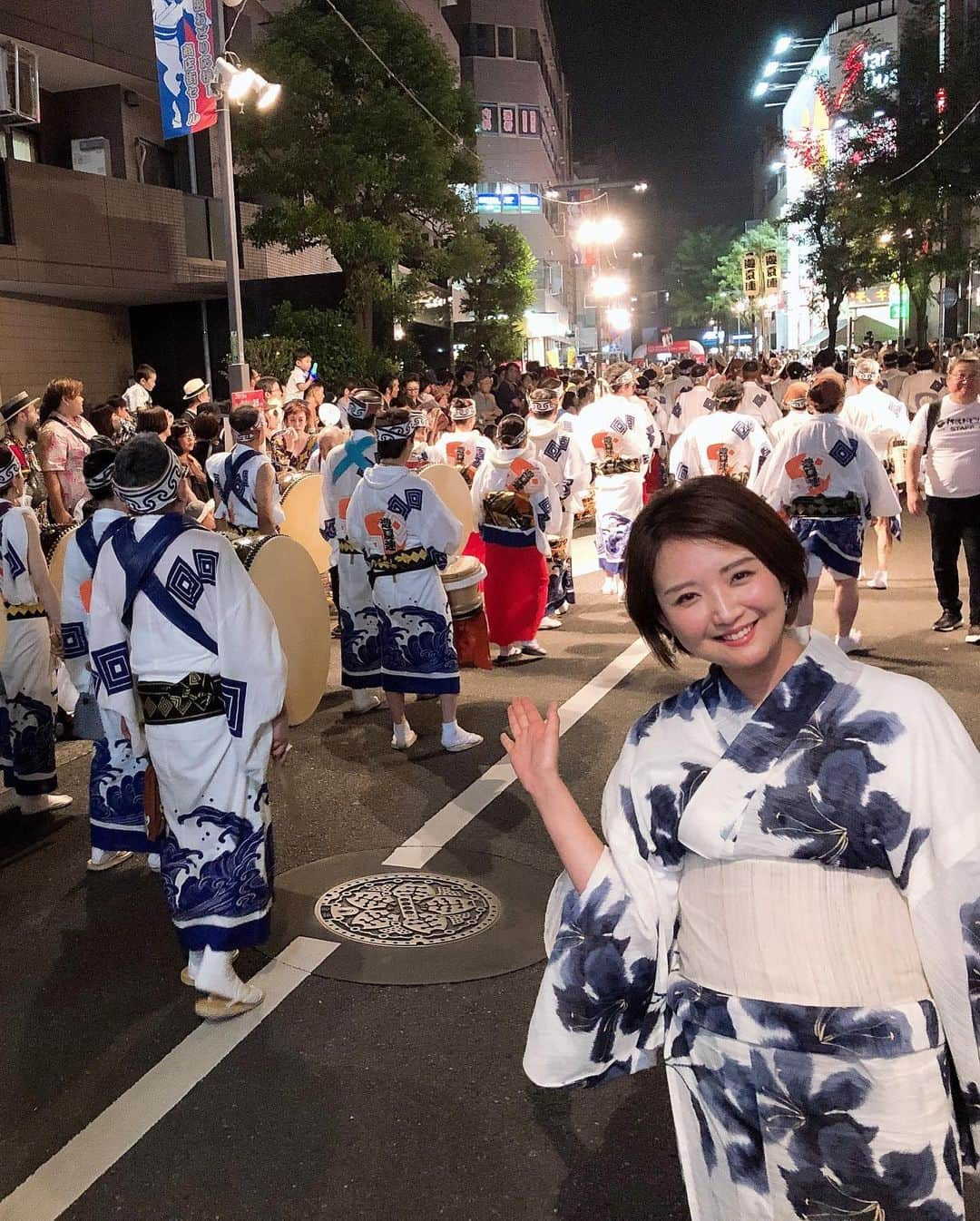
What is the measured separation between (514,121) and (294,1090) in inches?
2152

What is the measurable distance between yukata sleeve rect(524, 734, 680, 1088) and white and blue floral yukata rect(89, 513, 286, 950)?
2089 millimetres

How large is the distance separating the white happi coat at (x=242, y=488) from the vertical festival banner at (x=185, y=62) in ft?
20.0

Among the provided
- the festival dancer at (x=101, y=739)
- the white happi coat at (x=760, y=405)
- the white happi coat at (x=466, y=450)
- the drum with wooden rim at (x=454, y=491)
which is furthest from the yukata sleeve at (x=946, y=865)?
the white happi coat at (x=760, y=405)

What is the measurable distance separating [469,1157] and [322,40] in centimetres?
2052

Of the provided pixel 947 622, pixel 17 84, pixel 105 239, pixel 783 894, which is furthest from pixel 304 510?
pixel 105 239

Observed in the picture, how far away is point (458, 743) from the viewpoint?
6.82 metres

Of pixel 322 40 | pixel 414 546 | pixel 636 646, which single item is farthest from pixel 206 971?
pixel 322 40

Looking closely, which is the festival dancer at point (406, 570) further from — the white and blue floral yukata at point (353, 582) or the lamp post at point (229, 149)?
the lamp post at point (229, 149)

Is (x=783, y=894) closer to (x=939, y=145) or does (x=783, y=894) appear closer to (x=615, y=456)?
(x=615, y=456)

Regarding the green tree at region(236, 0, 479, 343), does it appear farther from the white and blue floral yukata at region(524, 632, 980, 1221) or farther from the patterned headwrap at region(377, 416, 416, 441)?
the white and blue floral yukata at region(524, 632, 980, 1221)

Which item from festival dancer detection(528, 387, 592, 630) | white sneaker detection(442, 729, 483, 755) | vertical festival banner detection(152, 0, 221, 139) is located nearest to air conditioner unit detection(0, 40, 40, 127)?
vertical festival banner detection(152, 0, 221, 139)

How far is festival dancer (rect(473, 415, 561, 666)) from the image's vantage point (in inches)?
348

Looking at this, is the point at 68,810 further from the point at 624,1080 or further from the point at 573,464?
the point at 573,464

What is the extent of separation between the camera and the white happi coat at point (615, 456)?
1171 centimetres
